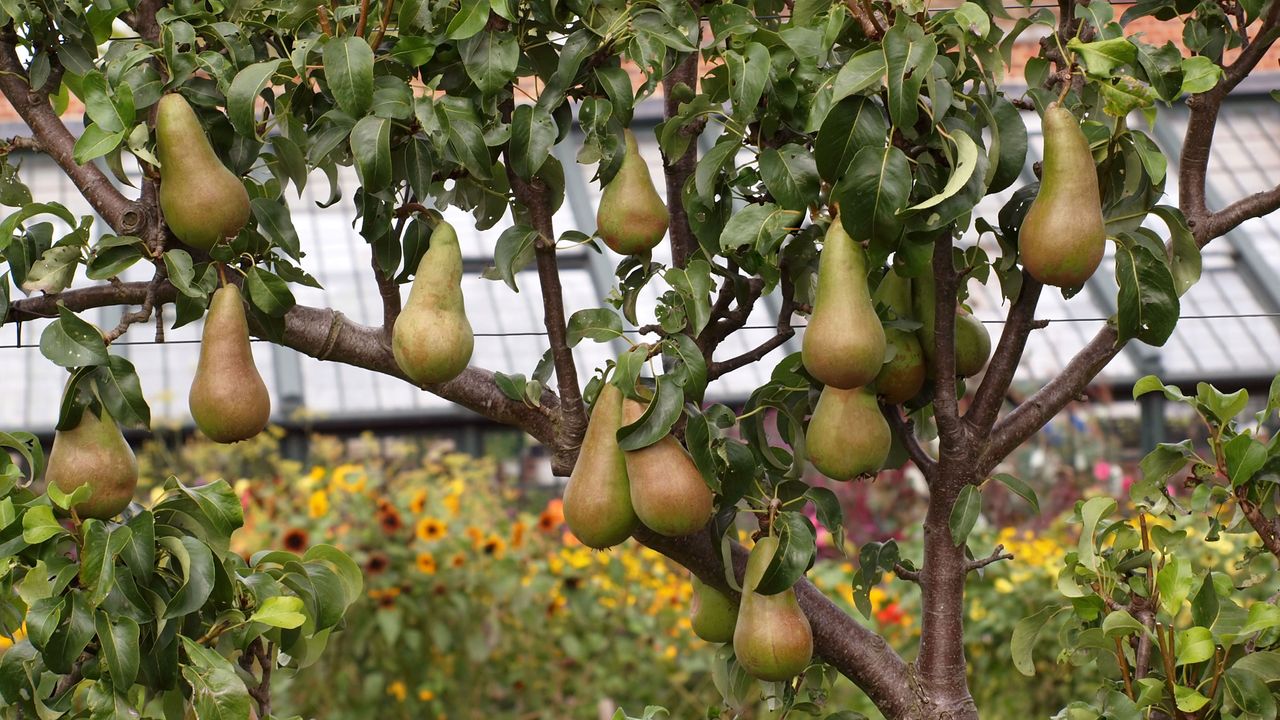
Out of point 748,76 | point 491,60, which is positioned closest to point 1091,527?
point 748,76

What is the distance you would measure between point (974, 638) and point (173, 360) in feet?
9.33

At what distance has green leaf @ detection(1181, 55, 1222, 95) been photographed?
109 centimetres

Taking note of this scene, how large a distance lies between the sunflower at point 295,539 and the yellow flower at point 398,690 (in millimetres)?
373

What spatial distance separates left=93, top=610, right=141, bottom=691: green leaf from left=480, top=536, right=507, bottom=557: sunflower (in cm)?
196

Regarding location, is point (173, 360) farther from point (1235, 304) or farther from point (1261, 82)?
point (1261, 82)

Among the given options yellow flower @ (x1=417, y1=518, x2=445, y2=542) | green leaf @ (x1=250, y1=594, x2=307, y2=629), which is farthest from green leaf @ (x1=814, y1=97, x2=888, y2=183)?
yellow flower @ (x1=417, y1=518, x2=445, y2=542)

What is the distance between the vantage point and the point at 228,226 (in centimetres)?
113

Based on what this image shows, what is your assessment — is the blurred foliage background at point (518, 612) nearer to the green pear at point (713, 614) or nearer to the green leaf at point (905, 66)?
the green pear at point (713, 614)

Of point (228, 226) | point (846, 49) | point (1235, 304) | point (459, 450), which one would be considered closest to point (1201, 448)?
point (1235, 304)

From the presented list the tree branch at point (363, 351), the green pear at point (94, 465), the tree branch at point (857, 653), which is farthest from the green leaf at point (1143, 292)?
the green pear at point (94, 465)

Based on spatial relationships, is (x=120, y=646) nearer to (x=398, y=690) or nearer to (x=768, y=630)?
(x=768, y=630)

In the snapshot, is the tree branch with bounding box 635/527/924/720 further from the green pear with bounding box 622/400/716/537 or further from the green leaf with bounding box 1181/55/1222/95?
the green leaf with bounding box 1181/55/1222/95

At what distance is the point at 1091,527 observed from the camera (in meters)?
1.24

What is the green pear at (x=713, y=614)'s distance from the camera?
138cm
